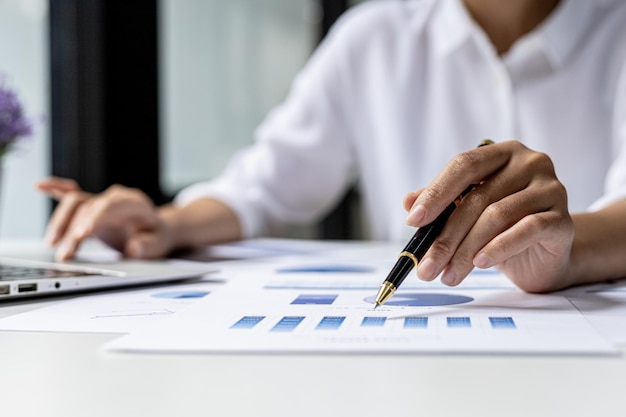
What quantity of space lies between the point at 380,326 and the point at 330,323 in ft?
0.11

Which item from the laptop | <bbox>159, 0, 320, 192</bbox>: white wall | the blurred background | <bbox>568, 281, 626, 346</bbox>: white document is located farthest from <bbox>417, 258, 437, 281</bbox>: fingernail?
<bbox>159, 0, 320, 192</bbox>: white wall

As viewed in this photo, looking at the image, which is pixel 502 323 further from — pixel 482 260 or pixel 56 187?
pixel 56 187

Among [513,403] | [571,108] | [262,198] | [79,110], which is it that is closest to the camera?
[513,403]

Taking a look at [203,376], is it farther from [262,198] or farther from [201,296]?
[262,198]

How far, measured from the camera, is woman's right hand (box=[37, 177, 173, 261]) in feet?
2.81

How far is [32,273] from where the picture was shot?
0.64 metres

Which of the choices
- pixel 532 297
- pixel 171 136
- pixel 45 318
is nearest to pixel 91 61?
pixel 171 136

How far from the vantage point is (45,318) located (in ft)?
1.60

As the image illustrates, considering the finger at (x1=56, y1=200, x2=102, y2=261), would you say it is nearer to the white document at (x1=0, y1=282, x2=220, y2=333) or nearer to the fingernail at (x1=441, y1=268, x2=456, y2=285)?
the white document at (x1=0, y1=282, x2=220, y2=333)

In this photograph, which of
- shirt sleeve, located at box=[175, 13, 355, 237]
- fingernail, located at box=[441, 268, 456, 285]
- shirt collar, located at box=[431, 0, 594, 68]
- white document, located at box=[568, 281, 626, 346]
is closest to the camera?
white document, located at box=[568, 281, 626, 346]

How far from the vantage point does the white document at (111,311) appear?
454 mm

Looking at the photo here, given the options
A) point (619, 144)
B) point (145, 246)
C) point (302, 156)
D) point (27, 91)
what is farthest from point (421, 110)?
point (27, 91)

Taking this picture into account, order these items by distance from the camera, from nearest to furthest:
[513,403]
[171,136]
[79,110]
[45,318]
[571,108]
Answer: [513,403] → [45,318] → [571,108] → [79,110] → [171,136]

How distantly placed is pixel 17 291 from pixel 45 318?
0.09m
